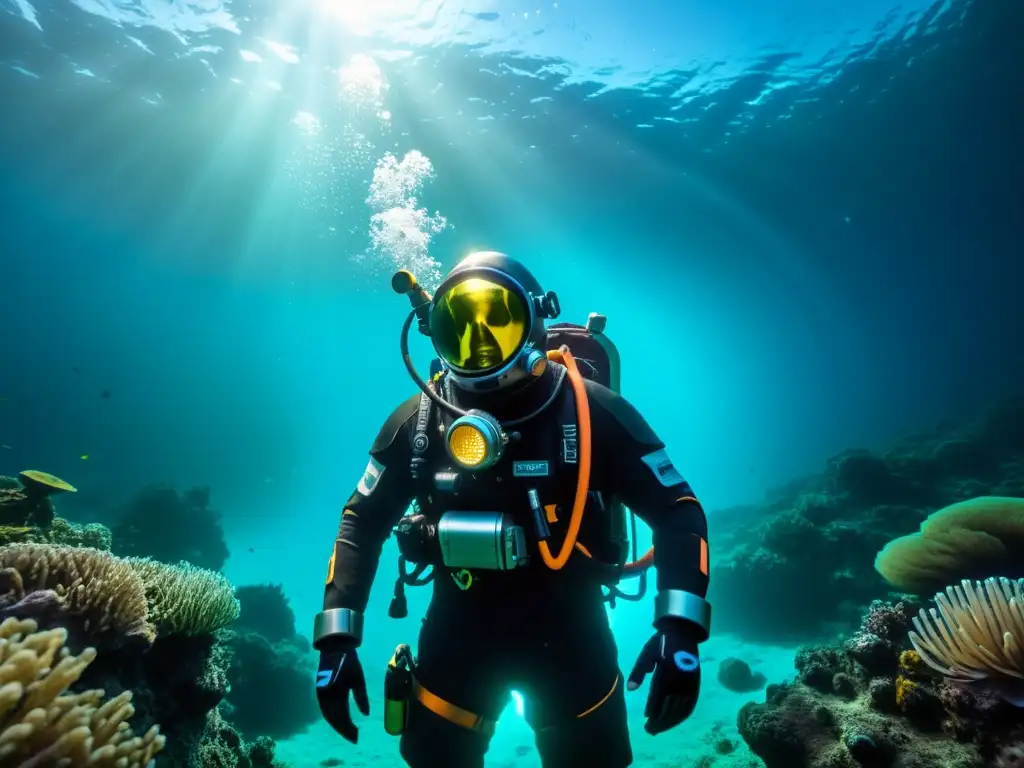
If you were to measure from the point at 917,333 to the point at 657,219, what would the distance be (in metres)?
55.0

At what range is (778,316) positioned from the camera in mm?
54531

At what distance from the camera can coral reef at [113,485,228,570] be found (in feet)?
59.2

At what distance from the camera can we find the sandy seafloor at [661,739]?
851cm

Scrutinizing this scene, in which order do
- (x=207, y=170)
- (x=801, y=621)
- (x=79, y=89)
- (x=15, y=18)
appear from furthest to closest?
(x=207, y=170) < (x=79, y=89) < (x=15, y=18) < (x=801, y=621)

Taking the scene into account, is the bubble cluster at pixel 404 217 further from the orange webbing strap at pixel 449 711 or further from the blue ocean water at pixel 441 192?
the orange webbing strap at pixel 449 711

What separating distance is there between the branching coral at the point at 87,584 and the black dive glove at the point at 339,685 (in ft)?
5.91

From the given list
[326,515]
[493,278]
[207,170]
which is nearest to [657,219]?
[207,170]

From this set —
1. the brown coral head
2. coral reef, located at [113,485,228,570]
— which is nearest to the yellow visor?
the brown coral head

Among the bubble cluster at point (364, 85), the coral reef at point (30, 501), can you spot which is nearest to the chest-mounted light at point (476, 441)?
the coral reef at point (30, 501)

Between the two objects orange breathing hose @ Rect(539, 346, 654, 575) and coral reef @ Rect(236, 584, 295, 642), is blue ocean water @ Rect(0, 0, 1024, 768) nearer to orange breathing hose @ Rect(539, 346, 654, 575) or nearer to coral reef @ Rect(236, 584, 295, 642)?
coral reef @ Rect(236, 584, 295, 642)

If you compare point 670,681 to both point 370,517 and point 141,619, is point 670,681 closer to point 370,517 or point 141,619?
point 370,517

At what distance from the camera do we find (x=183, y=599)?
410 centimetres

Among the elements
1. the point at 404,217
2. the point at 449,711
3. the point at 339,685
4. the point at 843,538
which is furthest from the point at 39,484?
the point at 404,217

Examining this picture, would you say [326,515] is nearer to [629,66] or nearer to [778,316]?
[778,316]
